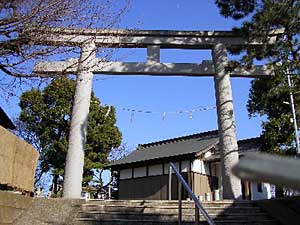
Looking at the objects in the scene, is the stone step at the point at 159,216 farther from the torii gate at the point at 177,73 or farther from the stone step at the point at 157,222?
the torii gate at the point at 177,73

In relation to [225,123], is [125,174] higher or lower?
lower

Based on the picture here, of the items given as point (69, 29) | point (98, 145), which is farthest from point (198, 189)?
point (69, 29)

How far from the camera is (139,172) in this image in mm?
18031

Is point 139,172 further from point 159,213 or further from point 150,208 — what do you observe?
point 159,213

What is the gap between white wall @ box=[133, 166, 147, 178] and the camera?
17828mm

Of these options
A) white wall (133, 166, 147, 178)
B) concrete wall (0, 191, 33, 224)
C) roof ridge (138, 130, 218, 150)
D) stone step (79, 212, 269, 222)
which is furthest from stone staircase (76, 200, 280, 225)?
roof ridge (138, 130, 218, 150)

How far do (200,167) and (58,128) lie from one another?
8.62 m

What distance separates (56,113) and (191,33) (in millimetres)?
11874

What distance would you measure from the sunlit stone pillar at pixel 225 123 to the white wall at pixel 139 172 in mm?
8899

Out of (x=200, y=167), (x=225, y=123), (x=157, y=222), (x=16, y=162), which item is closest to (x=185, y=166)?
(x=200, y=167)

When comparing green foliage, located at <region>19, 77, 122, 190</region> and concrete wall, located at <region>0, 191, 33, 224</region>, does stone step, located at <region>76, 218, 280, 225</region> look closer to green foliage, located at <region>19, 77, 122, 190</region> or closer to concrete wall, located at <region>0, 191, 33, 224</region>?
concrete wall, located at <region>0, 191, 33, 224</region>

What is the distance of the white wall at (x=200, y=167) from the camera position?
16438 millimetres

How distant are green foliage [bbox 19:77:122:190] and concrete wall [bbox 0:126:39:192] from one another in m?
12.9

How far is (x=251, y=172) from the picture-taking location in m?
0.69
